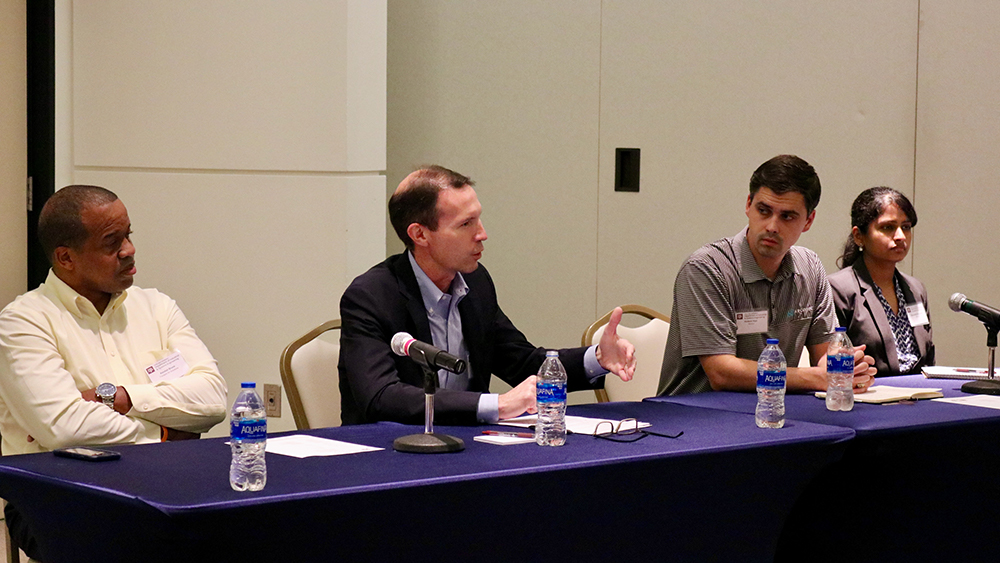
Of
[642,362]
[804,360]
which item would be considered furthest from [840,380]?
[642,362]

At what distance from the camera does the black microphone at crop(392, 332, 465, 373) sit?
Answer: 2.27 meters

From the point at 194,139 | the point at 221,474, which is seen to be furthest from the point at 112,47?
the point at 221,474

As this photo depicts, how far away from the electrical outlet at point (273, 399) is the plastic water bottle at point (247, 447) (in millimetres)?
2718

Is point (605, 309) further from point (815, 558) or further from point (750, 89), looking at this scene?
point (815, 558)

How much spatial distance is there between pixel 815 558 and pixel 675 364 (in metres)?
0.75

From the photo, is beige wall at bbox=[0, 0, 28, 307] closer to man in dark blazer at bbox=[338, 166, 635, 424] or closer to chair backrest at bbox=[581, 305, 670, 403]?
man in dark blazer at bbox=[338, 166, 635, 424]

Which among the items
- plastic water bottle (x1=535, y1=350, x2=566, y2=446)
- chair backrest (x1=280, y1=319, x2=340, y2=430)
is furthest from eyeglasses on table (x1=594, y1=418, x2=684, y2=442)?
chair backrest (x1=280, y1=319, x2=340, y2=430)

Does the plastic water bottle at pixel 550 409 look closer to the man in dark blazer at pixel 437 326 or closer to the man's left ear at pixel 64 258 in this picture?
the man in dark blazer at pixel 437 326

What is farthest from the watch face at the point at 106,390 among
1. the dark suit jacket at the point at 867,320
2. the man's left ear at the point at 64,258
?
the dark suit jacket at the point at 867,320

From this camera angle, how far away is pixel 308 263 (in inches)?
180

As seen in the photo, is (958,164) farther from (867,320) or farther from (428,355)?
(428,355)

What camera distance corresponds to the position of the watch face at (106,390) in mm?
2914

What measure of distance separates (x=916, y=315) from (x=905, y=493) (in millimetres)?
1268

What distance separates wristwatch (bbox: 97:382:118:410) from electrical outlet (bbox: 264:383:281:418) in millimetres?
1761
